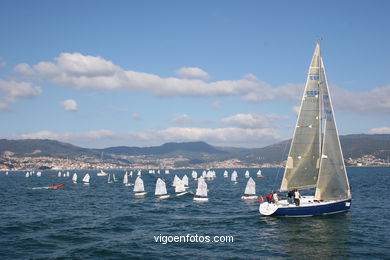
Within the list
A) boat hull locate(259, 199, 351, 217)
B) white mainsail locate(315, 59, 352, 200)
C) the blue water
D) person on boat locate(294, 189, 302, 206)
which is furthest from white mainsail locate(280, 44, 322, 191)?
the blue water

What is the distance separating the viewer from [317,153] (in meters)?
41.1

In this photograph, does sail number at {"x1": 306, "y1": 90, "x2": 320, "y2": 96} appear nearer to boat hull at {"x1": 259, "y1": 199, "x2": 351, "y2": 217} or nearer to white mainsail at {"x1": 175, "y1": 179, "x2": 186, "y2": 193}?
boat hull at {"x1": 259, "y1": 199, "x2": 351, "y2": 217}

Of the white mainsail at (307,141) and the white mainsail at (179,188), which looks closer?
the white mainsail at (307,141)

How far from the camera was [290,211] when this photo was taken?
126ft

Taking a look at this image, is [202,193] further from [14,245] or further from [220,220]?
[14,245]

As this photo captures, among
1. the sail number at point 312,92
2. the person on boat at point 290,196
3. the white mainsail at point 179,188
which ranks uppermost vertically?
the sail number at point 312,92

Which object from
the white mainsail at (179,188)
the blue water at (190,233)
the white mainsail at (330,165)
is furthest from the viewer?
the white mainsail at (179,188)

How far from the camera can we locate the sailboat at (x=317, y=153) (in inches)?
1585

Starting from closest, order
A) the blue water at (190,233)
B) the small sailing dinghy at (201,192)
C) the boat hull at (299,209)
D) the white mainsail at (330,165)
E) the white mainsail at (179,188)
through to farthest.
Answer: the blue water at (190,233)
the boat hull at (299,209)
the white mainsail at (330,165)
the small sailing dinghy at (201,192)
the white mainsail at (179,188)

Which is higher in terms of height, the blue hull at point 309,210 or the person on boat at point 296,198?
the person on boat at point 296,198

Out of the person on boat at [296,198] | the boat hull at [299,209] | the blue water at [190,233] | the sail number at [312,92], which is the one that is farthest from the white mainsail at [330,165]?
the person on boat at [296,198]

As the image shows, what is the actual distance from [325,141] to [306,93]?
19.2 ft

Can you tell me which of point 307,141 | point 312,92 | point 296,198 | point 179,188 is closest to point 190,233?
point 296,198

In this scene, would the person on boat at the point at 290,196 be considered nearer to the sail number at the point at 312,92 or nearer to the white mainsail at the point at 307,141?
the white mainsail at the point at 307,141
